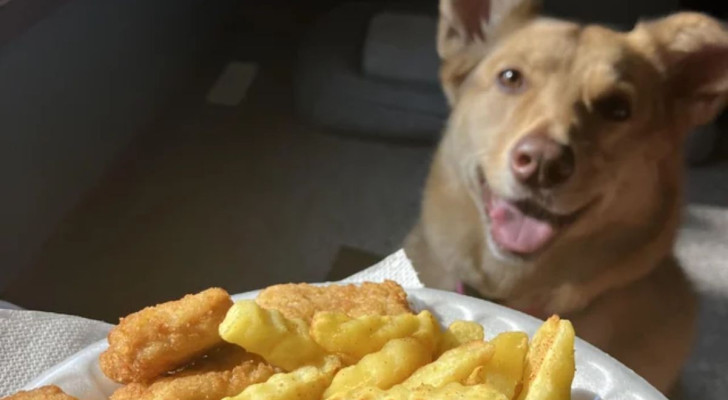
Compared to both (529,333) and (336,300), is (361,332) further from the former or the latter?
(529,333)

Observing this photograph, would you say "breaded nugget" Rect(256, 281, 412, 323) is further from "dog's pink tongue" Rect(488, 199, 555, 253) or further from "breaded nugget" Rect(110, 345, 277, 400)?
"dog's pink tongue" Rect(488, 199, 555, 253)

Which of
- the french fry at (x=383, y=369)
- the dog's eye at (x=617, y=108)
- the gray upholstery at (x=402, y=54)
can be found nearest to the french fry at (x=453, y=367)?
the french fry at (x=383, y=369)

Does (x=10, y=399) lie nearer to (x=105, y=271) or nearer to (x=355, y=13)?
(x=105, y=271)

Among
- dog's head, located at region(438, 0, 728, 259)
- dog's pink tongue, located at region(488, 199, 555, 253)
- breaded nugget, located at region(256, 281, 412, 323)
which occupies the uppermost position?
breaded nugget, located at region(256, 281, 412, 323)

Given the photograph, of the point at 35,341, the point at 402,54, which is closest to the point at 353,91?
the point at 402,54

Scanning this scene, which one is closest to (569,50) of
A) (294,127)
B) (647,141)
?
(647,141)

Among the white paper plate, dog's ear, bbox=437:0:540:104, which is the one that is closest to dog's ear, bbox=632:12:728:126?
dog's ear, bbox=437:0:540:104
